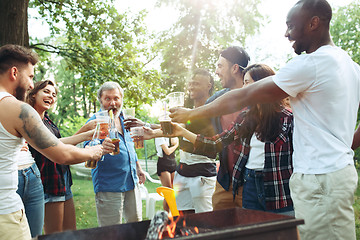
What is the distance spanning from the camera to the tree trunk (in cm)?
654

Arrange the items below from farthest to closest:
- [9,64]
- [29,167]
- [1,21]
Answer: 1. [1,21]
2. [29,167]
3. [9,64]

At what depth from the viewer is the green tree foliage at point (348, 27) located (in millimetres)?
20577

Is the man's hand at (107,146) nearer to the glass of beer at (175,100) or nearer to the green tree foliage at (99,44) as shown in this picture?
the glass of beer at (175,100)

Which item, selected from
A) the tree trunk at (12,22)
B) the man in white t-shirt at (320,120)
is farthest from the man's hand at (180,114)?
the tree trunk at (12,22)

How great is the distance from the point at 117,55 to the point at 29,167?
7875 millimetres

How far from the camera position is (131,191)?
171 inches

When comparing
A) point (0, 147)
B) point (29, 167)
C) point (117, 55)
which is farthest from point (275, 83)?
point (117, 55)

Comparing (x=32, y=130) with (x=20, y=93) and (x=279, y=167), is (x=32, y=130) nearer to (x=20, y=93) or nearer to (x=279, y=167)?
(x=20, y=93)

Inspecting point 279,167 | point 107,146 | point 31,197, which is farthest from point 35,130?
point 279,167

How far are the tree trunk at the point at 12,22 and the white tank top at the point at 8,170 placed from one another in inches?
197

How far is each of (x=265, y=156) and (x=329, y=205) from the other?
86 centimetres

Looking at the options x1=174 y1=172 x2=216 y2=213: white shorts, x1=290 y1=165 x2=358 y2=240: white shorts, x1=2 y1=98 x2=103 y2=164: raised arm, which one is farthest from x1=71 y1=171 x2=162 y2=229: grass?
x1=290 y1=165 x2=358 y2=240: white shorts

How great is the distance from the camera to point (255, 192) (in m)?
2.77

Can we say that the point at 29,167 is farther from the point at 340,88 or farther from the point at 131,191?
the point at 340,88
